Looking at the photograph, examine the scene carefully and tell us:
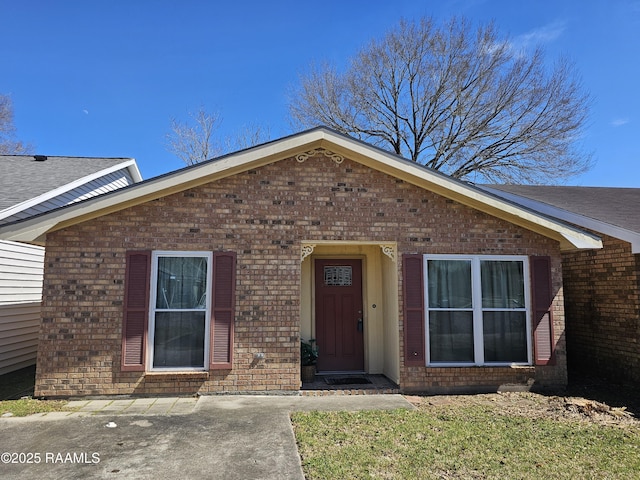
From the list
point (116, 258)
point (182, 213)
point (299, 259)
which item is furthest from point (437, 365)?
point (116, 258)

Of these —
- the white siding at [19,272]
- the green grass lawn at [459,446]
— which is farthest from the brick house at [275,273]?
the white siding at [19,272]

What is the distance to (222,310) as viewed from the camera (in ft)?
22.2

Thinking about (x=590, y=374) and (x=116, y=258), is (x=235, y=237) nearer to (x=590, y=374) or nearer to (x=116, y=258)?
(x=116, y=258)

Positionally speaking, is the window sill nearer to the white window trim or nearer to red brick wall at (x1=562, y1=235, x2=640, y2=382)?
the white window trim

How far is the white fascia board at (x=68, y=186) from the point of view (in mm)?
7651

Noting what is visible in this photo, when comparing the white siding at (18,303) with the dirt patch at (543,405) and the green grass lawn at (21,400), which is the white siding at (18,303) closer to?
the green grass lawn at (21,400)

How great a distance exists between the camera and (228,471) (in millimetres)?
4109

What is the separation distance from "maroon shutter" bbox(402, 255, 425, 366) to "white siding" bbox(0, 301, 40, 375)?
7638 millimetres

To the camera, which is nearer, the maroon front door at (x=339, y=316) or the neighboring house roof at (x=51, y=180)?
the neighboring house roof at (x=51, y=180)

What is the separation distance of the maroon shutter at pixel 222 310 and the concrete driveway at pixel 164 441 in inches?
25.6

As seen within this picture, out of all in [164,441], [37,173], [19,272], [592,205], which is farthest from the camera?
[37,173]

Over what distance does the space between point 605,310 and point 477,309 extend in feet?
8.91

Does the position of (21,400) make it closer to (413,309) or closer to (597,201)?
(413,309)

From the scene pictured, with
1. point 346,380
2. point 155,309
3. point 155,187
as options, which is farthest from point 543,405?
point 155,187
